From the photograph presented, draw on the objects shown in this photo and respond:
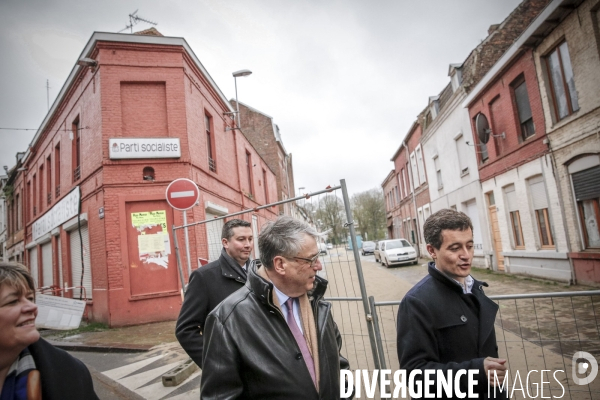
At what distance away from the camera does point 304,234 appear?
1.96 metres

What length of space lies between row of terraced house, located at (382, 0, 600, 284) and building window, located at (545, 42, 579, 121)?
28 millimetres

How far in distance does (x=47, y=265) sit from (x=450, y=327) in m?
20.0

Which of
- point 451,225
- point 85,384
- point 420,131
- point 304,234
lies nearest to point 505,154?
point 420,131

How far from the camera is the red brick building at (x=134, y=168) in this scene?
384 inches

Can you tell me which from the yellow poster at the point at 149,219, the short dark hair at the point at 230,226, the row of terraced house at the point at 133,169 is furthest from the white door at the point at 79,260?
the short dark hair at the point at 230,226

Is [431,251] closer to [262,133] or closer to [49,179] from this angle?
[49,179]

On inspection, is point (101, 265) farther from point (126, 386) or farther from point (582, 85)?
point (582, 85)

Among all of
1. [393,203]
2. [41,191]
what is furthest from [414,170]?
[41,191]

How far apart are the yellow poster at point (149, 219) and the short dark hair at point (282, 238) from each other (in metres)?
8.87

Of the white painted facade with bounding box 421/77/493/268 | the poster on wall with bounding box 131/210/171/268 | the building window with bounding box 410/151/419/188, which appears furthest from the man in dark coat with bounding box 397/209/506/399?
the building window with bounding box 410/151/419/188

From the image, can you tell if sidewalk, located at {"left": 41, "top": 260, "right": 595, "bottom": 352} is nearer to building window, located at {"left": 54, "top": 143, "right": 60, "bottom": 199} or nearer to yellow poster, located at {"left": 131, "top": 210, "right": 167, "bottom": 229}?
yellow poster, located at {"left": 131, "top": 210, "right": 167, "bottom": 229}

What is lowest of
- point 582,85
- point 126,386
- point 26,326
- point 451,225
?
point 126,386

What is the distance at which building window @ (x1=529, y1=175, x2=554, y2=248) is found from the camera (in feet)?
36.9

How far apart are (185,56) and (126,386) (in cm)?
956
